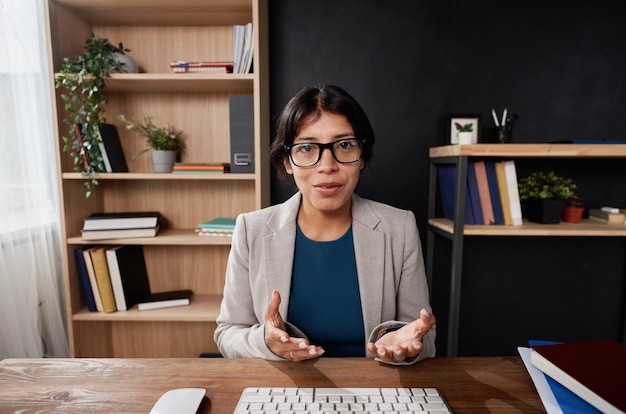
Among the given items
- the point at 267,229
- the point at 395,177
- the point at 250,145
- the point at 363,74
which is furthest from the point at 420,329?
the point at 363,74

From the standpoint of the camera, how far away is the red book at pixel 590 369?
59 cm

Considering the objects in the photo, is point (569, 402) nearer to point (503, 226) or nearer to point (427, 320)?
point (427, 320)

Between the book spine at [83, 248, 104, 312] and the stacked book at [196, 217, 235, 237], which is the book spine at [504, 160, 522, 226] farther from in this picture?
the book spine at [83, 248, 104, 312]

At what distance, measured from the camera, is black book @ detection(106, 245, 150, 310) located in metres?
1.87

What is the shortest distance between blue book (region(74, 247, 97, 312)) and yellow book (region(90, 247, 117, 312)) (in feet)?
0.16

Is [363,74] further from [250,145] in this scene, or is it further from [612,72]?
[612,72]

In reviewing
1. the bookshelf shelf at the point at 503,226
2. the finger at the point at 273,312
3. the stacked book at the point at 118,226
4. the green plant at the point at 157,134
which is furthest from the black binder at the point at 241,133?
the finger at the point at 273,312

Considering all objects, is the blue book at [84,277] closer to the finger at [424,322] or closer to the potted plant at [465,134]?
the finger at [424,322]

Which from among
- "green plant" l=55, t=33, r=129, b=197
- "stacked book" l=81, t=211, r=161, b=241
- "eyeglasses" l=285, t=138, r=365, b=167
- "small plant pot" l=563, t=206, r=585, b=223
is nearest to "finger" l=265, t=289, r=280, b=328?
"eyeglasses" l=285, t=138, r=365, b=167

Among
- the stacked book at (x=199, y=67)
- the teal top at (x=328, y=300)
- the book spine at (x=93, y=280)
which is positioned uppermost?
the stacked book at (x=199, y=67)

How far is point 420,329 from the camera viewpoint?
0.79 m

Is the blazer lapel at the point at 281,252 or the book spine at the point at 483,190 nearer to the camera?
the blazer lapel at the point at 281,252

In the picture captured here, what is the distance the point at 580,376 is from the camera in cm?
64

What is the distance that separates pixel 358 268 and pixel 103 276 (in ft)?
4.55
